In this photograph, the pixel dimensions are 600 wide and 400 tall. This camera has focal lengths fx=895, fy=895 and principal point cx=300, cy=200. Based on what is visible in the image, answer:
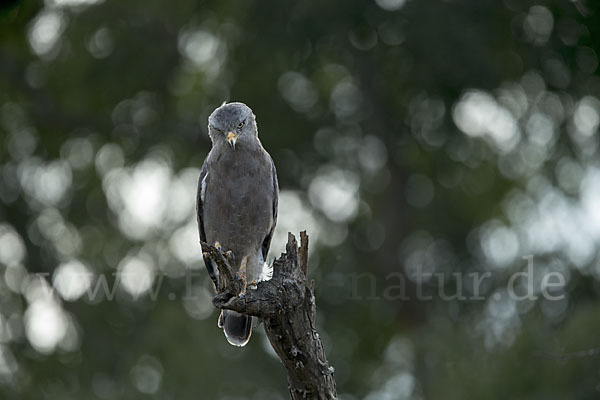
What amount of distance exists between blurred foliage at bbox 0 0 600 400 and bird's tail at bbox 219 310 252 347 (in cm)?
495

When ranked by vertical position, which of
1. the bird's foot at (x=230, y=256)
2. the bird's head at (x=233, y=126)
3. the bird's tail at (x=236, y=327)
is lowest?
the bird's tail at (x=236, y=327)

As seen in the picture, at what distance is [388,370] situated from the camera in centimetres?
1190

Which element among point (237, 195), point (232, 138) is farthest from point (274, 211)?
point (232, 138)

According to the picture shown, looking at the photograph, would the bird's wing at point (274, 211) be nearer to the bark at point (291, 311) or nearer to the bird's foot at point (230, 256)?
the bird's foot at point (230, 256)

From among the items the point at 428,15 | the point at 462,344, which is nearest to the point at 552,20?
the point at 428,15

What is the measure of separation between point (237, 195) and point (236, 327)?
842 mm

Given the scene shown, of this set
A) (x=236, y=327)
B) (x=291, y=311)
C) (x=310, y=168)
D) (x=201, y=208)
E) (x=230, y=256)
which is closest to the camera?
(x=291, y=311)

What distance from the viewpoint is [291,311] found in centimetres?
449

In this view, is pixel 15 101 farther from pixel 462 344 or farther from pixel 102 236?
pixel 462 344

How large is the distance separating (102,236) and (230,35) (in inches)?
130

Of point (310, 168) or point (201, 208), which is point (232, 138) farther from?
point (310, 168)

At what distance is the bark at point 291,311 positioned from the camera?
4.44m

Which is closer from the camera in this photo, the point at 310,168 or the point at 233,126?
the point at 233,126

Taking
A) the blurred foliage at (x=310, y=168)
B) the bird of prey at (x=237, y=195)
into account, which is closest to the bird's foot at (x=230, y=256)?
the bird of prey at (x=237, y=195)
